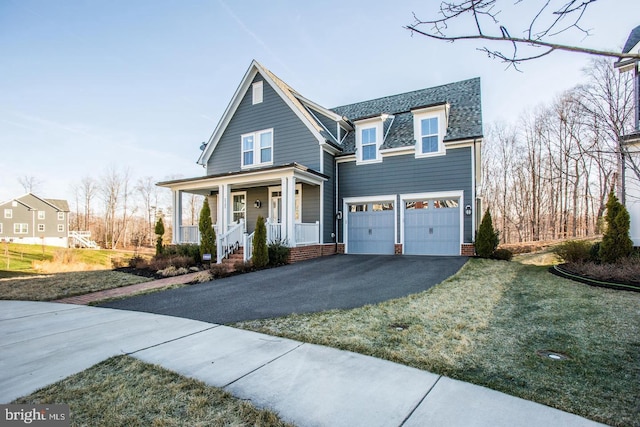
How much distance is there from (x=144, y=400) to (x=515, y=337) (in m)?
4.40

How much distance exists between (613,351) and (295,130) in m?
13.1

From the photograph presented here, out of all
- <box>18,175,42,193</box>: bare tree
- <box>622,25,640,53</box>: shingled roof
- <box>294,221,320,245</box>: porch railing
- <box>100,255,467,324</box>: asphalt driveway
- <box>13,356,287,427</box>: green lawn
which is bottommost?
<box>100,255,467,324</box>: asphalt driveway

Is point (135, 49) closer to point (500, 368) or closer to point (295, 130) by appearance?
point (295, 130)

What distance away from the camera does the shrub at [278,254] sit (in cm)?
1155

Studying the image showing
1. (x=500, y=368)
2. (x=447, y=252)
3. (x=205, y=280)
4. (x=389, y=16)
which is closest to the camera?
(x=500, y=368)

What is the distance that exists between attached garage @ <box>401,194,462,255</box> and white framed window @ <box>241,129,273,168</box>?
6.81m

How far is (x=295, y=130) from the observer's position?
14625 millimetres

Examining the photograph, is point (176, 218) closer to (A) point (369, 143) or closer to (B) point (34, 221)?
(A) point (369, 143)

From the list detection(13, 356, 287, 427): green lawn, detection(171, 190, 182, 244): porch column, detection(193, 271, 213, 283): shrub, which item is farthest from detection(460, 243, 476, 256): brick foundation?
detection(171, 190, 182, 244): porch column

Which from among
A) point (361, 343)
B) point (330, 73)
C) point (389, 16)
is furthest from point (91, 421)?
point (330, 73)

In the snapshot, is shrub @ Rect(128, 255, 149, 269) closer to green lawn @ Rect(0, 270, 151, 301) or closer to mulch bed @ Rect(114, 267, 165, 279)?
mulch bed @ Rect(114, 267, 165, 279)

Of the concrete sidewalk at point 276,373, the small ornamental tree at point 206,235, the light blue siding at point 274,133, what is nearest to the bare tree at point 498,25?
the concrete sidewalk at point 276,373

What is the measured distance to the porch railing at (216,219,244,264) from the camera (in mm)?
12016

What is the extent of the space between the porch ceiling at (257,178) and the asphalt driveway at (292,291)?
12.2 ft
